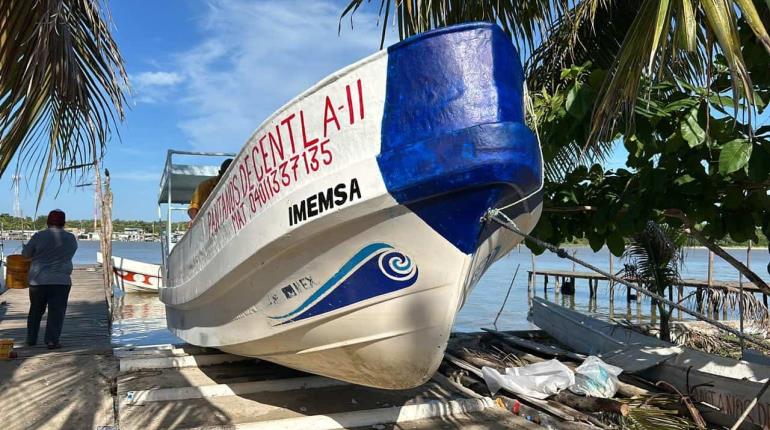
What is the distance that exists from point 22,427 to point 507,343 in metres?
5.64

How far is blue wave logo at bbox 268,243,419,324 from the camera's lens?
3545 mm

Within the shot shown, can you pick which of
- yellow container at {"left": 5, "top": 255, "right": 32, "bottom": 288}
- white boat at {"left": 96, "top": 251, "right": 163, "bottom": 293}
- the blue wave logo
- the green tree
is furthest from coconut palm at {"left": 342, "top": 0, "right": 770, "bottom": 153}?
white boat at {"left": 96, "top": 251, "right": 163, "bottom": 293}

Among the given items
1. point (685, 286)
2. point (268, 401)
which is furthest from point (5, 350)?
point (685, 286)

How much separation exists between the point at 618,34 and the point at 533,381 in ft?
14.0

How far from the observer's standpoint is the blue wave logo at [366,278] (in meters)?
3.54

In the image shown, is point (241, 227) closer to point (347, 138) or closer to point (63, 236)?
point (347, 138)

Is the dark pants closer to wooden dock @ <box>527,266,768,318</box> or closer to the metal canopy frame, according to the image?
the metal canopy frame

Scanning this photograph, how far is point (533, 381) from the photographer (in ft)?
18.1

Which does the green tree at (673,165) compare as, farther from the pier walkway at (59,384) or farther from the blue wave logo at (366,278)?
the pier walkway at (59,384)

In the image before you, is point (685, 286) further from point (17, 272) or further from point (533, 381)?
point (17, 272)

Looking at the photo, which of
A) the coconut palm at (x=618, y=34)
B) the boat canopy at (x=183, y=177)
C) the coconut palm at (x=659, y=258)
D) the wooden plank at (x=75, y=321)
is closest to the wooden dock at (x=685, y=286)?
the coconut palm at (x=659, y=258)

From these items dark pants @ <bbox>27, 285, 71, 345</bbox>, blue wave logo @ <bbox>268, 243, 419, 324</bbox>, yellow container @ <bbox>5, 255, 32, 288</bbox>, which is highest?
blue wave logo @ <bbox>268, 243, 419, 324</bbox>

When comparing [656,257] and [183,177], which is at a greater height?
[183,177]

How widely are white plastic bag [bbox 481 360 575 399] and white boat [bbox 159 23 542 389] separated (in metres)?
1.78
